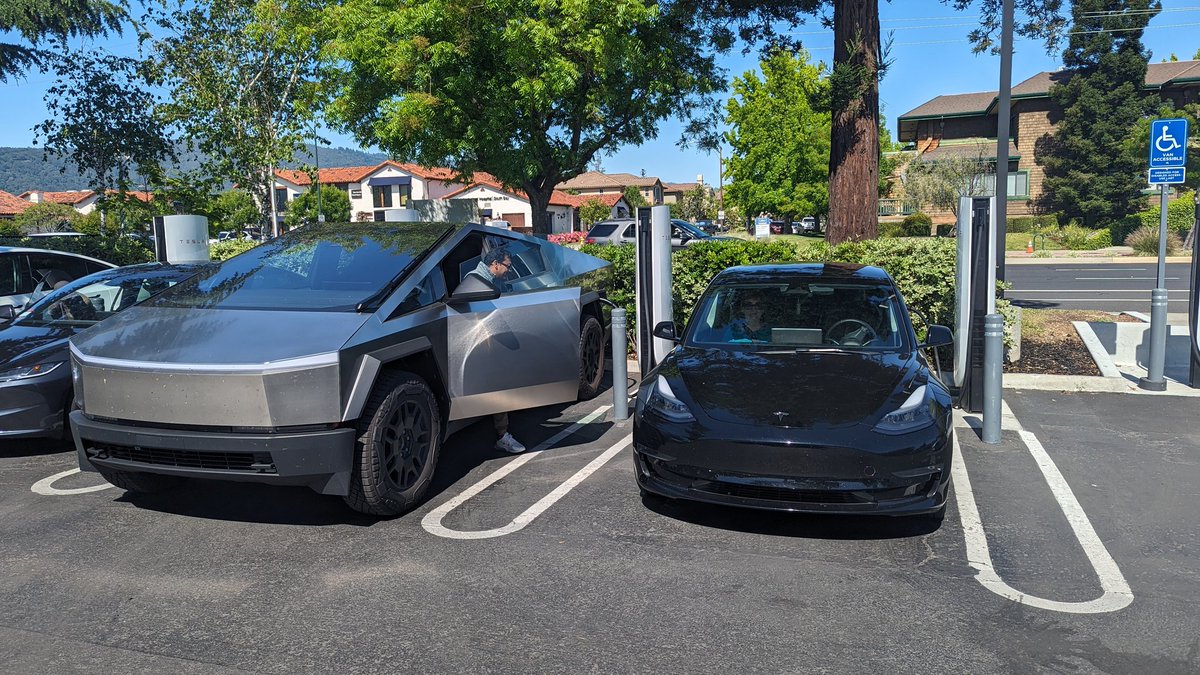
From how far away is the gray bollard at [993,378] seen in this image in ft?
20.6

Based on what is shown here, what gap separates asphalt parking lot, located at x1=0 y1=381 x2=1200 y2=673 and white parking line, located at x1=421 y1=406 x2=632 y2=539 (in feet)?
0.06

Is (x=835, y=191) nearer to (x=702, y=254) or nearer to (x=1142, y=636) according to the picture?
(x=702, y=254)

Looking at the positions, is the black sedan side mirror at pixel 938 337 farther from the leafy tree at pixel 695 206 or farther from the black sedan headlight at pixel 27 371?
the leafy tree at pixel 695 206

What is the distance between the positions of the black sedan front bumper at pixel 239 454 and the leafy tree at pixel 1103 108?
139 feet

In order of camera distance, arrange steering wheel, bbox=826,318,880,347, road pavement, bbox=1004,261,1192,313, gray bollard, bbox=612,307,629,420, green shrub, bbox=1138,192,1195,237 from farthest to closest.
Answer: green shrub, bbox=1138,192,1195,237
road pavement, bbox=1004,261,1192,313
gray bollard, bbox=612,307,629,420
steering wheel, bbox=826,318,880,347

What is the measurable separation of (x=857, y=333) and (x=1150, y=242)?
2913 cm

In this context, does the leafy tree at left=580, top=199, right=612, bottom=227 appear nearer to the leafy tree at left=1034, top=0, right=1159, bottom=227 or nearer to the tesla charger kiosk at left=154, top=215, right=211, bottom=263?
the leafy tree at left=1034, top=0, right=1159, bottom=227

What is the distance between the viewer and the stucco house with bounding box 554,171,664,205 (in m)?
112

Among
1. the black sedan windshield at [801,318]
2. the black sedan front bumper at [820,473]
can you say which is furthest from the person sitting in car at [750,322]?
the black sedan front bumper at [820,473]

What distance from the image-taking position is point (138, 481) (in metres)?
5.03

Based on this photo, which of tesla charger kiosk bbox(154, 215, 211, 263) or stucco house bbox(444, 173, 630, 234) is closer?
tesla charger kiosk bbox(154, 215, 211, 263)

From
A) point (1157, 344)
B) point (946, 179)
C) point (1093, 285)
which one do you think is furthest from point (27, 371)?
point (946, 179)

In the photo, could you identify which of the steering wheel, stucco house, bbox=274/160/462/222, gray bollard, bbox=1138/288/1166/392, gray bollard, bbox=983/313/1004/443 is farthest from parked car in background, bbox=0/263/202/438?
stucco house, bbox=274/160/462/222

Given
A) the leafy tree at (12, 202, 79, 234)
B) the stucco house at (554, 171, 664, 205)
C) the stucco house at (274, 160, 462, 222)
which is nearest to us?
the leafy tree at (12, 202, 79, 234)
